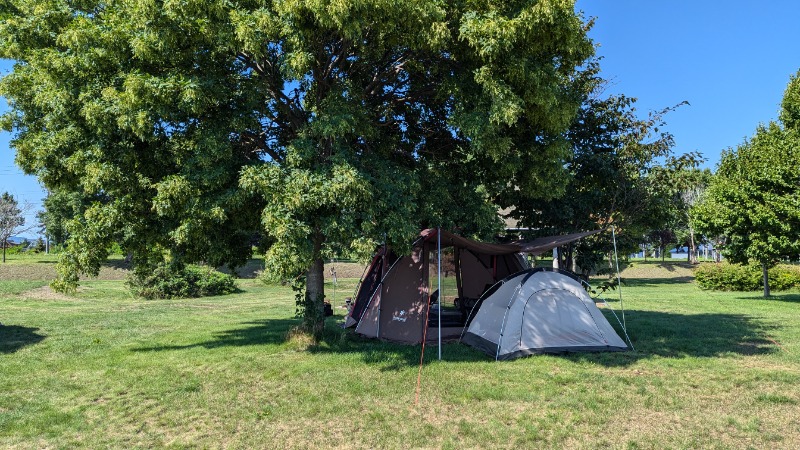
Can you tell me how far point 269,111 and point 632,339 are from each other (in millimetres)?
8834

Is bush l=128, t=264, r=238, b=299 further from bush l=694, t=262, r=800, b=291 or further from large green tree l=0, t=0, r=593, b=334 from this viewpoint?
bush l=694, t=262, r=800, b=291

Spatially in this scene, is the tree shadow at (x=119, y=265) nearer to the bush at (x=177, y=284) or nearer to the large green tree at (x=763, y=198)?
the bush at (x=177, y=284)

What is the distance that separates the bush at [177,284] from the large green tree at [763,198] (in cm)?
2122

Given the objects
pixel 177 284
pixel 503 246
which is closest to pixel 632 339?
pixel 503 246

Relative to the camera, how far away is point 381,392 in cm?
772

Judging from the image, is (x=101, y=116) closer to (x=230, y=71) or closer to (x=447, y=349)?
(x=230, y=71)

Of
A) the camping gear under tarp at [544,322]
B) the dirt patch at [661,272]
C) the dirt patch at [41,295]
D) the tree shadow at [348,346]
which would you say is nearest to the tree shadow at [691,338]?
the camping gear under tarp at [544,322]

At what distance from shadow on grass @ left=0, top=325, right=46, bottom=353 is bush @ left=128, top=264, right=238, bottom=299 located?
338 inches

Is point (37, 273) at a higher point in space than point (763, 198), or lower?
lower

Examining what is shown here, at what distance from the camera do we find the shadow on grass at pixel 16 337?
11.6 meters

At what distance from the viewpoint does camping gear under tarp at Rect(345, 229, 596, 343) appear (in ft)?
36.4

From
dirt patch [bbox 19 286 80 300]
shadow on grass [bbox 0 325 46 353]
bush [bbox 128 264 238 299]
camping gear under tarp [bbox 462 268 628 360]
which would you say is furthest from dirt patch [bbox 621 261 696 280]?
shadow on grass [bbox 0 325 46 353]

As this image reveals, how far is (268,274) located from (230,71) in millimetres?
4103

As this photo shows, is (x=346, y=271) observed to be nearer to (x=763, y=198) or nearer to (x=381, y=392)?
(x=763, y=198)
